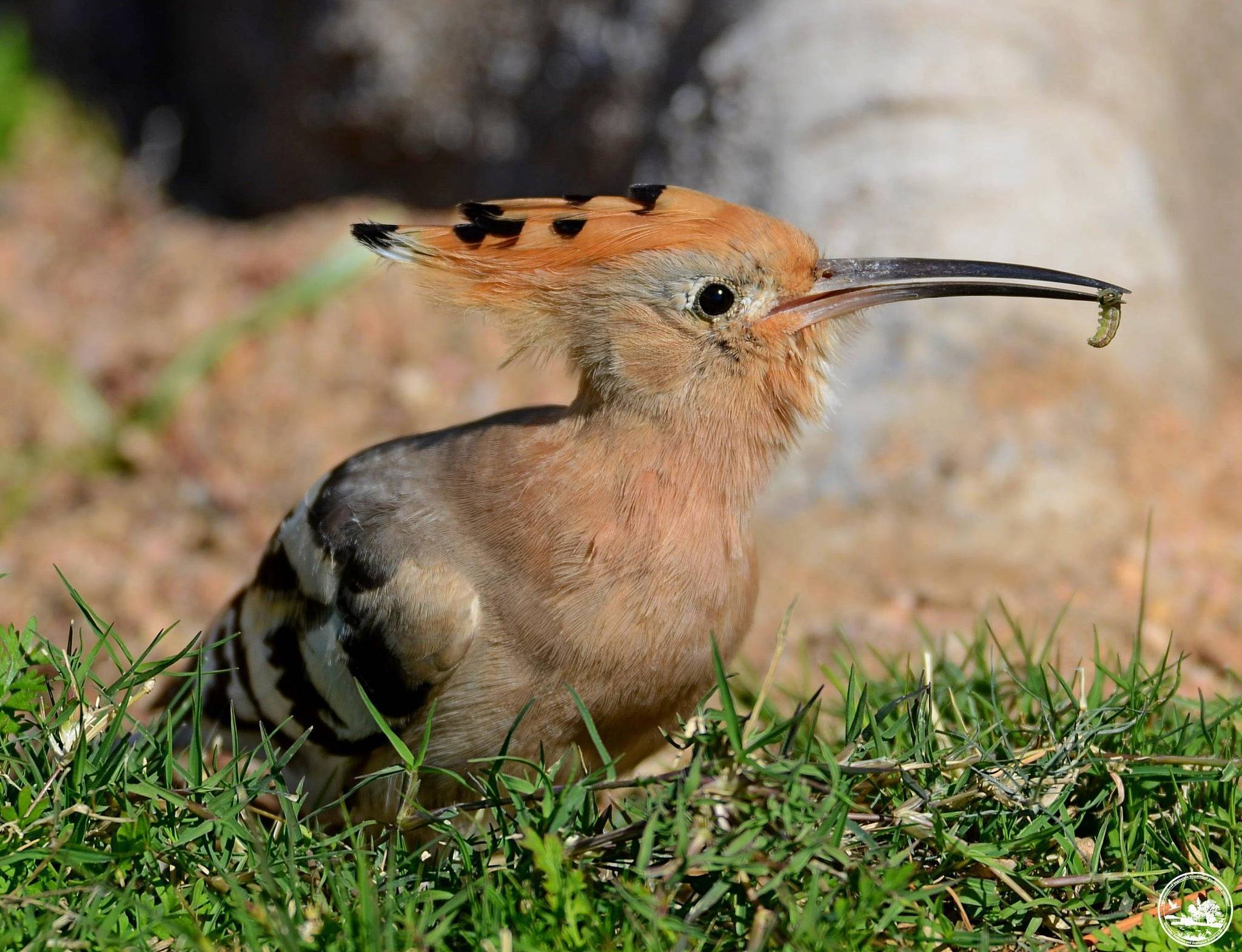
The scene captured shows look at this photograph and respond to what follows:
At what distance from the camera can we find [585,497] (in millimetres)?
2145

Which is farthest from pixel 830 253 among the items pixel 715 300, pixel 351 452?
pixel 715 300

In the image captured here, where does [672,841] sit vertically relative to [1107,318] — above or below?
below

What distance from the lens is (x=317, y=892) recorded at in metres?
1.71

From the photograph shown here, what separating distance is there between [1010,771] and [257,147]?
5084 millimetres

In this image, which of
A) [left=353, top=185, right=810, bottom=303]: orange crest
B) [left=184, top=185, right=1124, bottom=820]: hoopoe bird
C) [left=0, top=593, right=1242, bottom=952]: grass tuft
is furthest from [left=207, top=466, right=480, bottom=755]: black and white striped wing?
[left=353, top=185, right=810, bottom=303]: orange crest

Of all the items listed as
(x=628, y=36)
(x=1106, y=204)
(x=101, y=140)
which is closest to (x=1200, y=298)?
(x=1106, y=204)

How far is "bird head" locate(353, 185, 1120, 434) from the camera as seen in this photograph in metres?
2.21

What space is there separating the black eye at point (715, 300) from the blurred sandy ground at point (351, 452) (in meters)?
0.55

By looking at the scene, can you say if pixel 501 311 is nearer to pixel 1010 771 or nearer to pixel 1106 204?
pixel 1010 771

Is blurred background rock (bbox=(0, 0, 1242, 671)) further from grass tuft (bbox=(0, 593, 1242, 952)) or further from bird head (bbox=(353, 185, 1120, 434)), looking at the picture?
grass tuft (bbox=(0, 593, 1242, 952))

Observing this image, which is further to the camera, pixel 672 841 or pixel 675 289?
pixel 675 289
